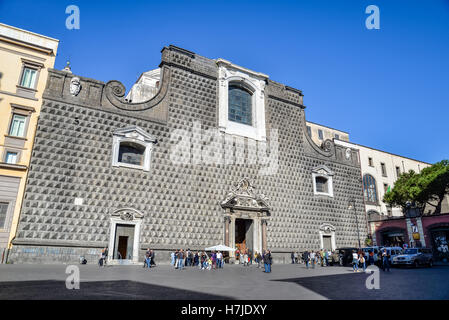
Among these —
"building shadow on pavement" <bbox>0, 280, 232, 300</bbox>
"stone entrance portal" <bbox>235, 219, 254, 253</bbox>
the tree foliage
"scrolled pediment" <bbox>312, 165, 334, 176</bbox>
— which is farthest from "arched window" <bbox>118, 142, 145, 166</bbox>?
the tree foliage

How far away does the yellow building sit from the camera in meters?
14.5

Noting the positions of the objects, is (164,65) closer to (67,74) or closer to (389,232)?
(67,74)

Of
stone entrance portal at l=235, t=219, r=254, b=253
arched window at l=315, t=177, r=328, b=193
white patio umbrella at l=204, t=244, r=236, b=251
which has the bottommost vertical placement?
white patio umbrella at l=204, t=244, r=236, b=251

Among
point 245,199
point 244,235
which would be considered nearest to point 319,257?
point 244,235

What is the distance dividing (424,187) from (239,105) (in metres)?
18.4

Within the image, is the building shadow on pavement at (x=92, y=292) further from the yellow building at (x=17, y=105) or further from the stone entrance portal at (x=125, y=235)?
the yellow building at (x=17, y=105)

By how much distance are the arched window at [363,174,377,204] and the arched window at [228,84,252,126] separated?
20.2m

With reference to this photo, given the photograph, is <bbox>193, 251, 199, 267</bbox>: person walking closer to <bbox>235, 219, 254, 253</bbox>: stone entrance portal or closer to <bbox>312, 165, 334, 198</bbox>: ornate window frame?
<bbox>235, 219, 254, 253</bbox>: stone entrance portal

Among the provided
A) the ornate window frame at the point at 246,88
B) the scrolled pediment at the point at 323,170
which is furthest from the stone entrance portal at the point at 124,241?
the scrolled pediment at the point at 323,170

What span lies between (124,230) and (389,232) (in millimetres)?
22994

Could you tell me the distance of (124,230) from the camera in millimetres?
16375

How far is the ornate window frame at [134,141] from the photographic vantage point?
673 inches

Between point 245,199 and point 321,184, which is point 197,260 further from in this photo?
point 321,184

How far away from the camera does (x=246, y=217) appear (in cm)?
2027
